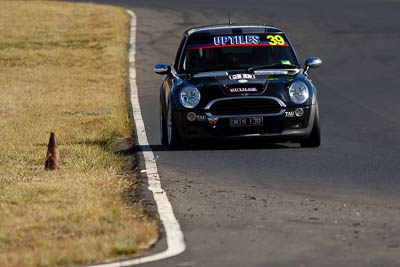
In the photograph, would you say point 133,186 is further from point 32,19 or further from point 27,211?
point 32,19

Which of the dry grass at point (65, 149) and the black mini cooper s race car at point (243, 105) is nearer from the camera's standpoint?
the dry grass at point (65, 149)

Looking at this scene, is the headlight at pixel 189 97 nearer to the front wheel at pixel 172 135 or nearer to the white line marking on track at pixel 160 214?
the front wheel at pixel 172 135


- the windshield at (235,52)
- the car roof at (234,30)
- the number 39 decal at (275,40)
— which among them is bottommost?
the windshield at (235,52)

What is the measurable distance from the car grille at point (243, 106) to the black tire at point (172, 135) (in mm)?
557

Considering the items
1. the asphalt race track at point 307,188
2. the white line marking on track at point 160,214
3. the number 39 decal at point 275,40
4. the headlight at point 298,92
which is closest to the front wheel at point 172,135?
the asphalt race track at point 307,188

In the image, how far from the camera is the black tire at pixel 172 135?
13.7 m

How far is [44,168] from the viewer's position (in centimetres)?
1217

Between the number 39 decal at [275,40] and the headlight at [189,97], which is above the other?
the number 39 decal at [275,40]

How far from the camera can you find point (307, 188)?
35.3 feet

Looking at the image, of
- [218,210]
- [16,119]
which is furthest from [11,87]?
[218,210]

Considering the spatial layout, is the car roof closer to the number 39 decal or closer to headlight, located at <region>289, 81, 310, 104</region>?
the number 39 decal

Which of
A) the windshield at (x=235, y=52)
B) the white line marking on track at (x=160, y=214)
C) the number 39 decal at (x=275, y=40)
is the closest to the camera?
the white line marking on track at (x=160, y=214)

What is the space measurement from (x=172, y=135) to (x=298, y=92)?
5.40ft

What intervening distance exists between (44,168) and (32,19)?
29.8 metres
